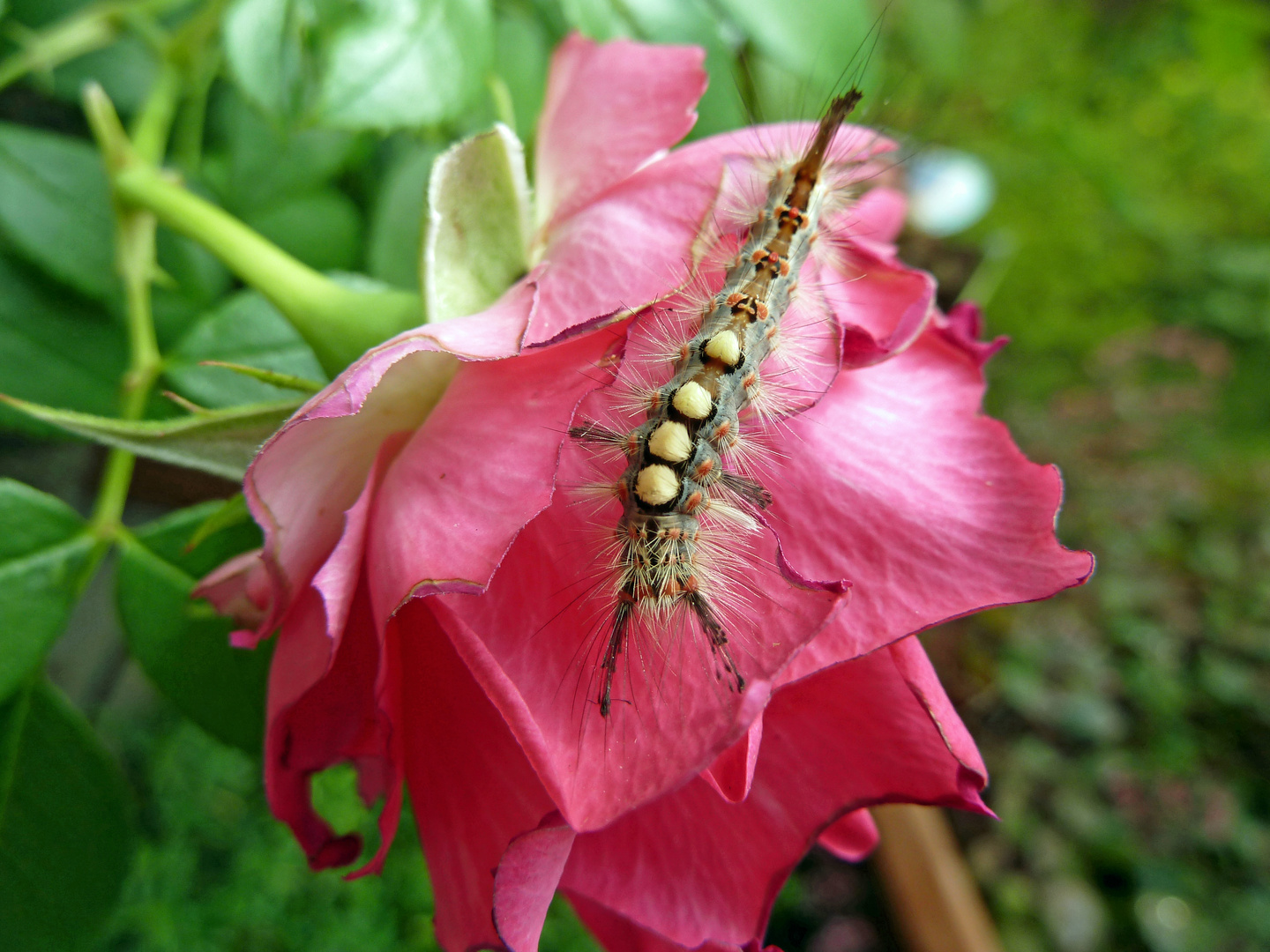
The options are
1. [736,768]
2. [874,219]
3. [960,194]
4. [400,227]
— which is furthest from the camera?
[960,194]

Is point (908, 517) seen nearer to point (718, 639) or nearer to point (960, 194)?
point (718, 639)

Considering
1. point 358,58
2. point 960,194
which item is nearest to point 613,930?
point 358,58

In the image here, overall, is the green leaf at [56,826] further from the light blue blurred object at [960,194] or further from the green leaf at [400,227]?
the light blue blurred object at [960,194]

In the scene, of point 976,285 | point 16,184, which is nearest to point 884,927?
point 976,285

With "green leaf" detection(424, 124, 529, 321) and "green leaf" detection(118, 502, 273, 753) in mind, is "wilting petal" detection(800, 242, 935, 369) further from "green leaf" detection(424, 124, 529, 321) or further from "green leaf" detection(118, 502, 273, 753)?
"green leaf" detection(118, 502, 273, 753)

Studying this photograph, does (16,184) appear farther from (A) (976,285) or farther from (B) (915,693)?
(A) (976,285)

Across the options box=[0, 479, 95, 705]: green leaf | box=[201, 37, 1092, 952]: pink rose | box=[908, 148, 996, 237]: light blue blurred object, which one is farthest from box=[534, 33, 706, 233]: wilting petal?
box=[908, 148, 996, 237]: light blue blurred object
